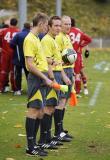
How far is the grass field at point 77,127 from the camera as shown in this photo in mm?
9992

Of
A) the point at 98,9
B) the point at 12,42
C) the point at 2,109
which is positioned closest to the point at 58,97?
the point at 2,109

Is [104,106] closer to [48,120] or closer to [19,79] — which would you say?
[19,79]

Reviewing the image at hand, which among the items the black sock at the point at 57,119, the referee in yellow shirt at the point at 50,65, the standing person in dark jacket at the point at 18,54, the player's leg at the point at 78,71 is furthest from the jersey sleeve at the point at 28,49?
the player's leg at the point at 78,71

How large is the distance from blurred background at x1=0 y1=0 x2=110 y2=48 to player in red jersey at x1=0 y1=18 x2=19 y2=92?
27.0 metres

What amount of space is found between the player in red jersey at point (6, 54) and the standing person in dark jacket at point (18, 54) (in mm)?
344

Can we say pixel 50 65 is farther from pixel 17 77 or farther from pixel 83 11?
pixel 83 11

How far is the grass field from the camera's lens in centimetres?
999

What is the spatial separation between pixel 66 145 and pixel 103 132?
133 cm

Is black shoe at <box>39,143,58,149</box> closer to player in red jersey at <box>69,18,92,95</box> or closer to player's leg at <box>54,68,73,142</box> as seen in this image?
player's leg at <box>54,68,73,142</box>

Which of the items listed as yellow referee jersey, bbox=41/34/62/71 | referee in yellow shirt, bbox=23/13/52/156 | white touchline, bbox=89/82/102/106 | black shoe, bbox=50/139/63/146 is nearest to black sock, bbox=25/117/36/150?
referee in yellow shirt, bbox=23/13/52/156

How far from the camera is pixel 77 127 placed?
41.1 feet

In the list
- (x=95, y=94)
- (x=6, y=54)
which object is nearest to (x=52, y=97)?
(x=95, y=94)

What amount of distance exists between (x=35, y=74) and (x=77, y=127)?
323 cm

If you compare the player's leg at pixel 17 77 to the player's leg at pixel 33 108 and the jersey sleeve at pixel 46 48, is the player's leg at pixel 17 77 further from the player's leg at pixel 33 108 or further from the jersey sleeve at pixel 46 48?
the player's leg at pixel 33 108
